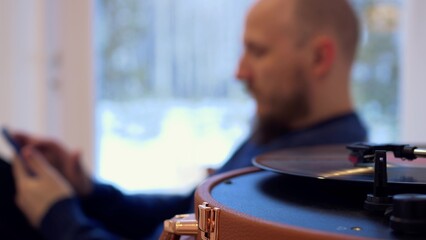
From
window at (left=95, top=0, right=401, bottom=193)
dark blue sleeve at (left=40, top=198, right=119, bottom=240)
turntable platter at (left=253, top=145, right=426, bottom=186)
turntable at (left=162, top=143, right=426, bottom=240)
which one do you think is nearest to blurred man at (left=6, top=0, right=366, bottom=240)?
dark blue sleeve at (left=40, top=198, right=119, bottom=240)

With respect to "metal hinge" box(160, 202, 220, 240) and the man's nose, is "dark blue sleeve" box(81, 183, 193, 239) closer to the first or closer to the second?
the man's nose

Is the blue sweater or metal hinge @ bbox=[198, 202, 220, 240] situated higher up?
metal hinge @ bbox=[198, 202, 220, 240]

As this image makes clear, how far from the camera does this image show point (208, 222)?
1.54 feet

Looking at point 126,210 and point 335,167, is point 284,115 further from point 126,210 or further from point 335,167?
point 335,167

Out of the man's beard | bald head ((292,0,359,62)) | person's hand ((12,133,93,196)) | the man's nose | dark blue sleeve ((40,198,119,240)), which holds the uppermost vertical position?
bald head ((292,0,359,62))

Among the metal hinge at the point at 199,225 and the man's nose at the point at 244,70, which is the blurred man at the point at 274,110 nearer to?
the man's nose at the point at 244,70

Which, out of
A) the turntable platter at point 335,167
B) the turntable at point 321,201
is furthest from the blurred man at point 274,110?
the turntable at point 321,201

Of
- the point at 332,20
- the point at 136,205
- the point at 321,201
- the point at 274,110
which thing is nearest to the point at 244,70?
the point at 274,110

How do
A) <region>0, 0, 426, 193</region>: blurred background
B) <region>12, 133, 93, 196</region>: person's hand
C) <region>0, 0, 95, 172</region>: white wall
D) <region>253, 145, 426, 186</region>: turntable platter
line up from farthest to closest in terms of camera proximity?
<region>0, 0, 426, 193</region>: blurred background < <region>0, 0, 95, 172</region>: white wall < <region>12, 133, 93, 196</region>: person's hand < <region>253, 145, 426, 186</region>: turntable platter

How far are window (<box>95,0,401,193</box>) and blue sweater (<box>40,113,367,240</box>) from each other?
0.56 m

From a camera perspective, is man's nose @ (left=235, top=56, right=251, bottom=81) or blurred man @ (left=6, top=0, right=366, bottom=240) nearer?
blurred man @ (left=6, top=0, right=366, bottom=240)

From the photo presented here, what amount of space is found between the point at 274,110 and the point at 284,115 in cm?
3

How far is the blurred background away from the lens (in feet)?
6.27

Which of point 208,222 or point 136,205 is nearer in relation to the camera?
point 208,222
